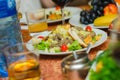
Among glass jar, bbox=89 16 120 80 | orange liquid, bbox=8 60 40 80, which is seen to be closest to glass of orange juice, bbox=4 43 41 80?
orange liquid, bbox=8 60 40 80

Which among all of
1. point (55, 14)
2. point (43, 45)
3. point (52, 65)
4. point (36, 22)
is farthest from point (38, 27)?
point (52, 65)

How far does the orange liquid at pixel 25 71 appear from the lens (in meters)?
0.86

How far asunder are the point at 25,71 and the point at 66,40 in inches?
12.6

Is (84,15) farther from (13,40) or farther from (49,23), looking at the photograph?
(13,40)

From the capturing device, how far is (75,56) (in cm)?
87

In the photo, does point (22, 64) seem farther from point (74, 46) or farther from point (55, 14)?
point (55, 14)

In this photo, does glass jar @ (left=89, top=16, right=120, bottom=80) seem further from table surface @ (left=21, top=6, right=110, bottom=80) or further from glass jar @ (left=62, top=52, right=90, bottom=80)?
table surface @ (left=21, top=6, right=110, bottom=80)

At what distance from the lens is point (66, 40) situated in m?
1.15

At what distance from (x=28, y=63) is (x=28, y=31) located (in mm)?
592

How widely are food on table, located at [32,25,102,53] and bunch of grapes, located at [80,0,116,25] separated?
0.24 m

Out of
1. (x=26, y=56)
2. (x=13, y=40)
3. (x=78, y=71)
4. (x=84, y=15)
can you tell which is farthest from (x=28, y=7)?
(x=78, y=71)

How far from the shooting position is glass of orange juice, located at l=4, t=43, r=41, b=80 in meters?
0.87

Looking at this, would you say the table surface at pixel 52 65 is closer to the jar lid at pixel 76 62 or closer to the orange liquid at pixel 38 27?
the jar lid at pixel 76 62

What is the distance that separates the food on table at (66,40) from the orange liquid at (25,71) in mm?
199
